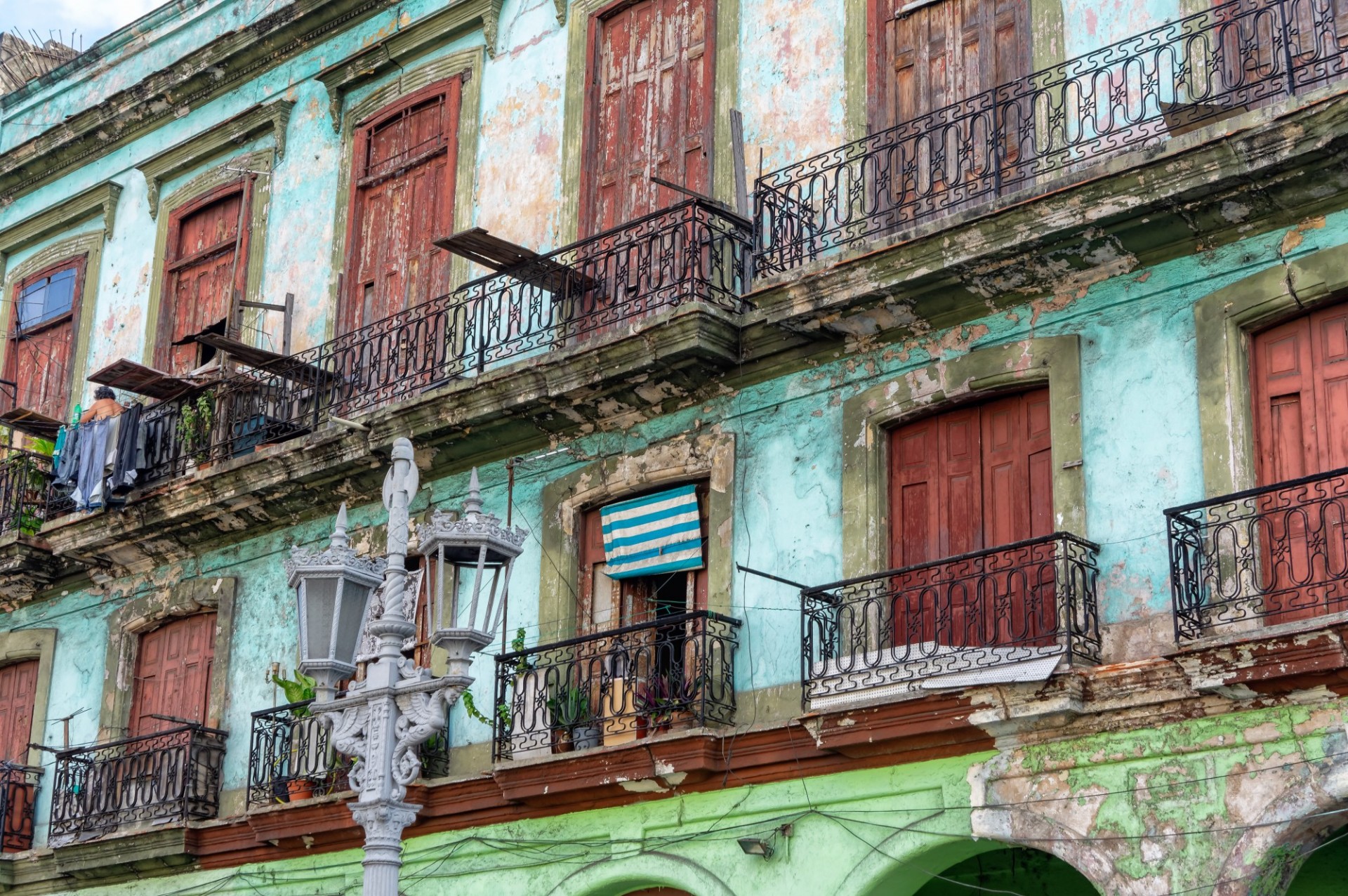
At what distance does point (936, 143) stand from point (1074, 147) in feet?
4.41

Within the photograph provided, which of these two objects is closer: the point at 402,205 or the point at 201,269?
the point at 402,205

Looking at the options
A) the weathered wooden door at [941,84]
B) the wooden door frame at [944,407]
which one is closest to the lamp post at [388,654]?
the wooden door frame at [944,407]

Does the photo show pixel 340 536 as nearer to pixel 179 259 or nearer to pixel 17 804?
pixel 17 804

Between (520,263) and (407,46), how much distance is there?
3.67 m

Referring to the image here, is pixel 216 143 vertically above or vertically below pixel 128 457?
above

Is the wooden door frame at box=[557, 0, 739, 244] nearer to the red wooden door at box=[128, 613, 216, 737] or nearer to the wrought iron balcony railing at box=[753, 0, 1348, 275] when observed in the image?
the wrought iron balcony railing at box=[753, 0, 1348, 275]

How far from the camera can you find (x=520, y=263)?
596 inches

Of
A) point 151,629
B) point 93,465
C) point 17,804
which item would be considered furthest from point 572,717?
point 17,804

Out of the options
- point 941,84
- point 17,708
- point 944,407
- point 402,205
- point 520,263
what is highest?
point 402,205

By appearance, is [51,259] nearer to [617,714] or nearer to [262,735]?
[262,735]

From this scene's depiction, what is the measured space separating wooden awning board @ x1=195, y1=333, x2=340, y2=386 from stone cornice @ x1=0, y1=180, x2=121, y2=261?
4.17 m

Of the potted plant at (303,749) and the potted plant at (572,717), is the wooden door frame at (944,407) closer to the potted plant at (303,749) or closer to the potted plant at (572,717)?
the potted plant at (572,717)

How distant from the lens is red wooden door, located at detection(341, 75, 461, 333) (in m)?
17.0

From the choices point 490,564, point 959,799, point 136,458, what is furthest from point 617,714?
point 136,458
